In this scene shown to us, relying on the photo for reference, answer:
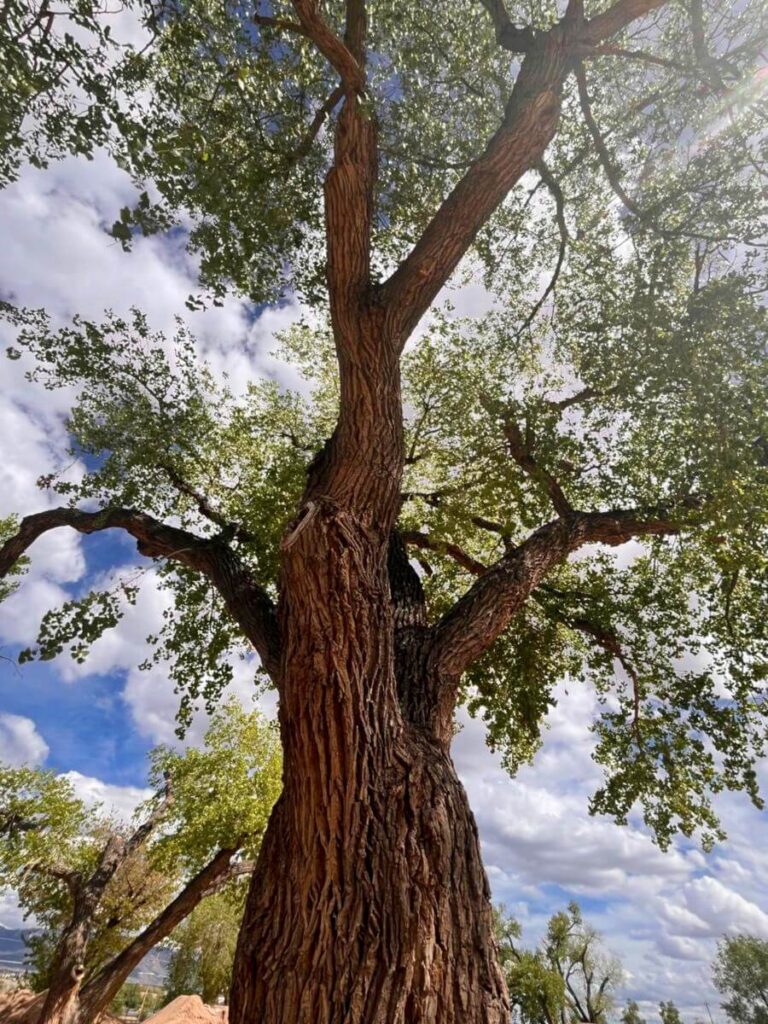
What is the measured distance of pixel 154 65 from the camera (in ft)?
22.7

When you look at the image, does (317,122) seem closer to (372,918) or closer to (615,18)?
(615,18)

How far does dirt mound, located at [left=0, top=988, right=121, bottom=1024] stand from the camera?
586 inches

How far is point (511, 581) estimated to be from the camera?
535 centimetres

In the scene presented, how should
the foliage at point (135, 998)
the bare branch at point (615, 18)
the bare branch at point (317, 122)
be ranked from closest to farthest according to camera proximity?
the bare branch at point (615, 18) → the bare branch at point (317, 122) → the foliage at point (135, 998)

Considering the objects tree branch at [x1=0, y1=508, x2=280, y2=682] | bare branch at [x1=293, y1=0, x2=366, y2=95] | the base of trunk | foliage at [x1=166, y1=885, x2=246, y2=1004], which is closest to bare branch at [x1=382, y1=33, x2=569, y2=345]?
bare branch at [x1=293, y1=0, x2=366, y2=95]

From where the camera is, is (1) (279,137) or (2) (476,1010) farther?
(1) (279,137)

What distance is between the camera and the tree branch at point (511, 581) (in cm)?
466

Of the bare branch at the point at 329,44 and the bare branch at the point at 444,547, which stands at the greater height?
the bare branch at the point at 329,44

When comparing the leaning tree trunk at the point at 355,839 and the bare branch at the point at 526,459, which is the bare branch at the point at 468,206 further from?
the bare branch at the point at 526,459

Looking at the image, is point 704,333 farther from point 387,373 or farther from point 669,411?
point 387,373

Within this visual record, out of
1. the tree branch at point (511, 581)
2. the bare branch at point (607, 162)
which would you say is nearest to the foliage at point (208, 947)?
the tree branch at point (511, 581)

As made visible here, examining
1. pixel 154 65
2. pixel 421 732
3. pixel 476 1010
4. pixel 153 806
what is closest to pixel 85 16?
pixel 154 65

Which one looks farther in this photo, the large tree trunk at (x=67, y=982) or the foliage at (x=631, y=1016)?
the foliage at (x=631, y=1016)

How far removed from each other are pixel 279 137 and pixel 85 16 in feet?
8.31
